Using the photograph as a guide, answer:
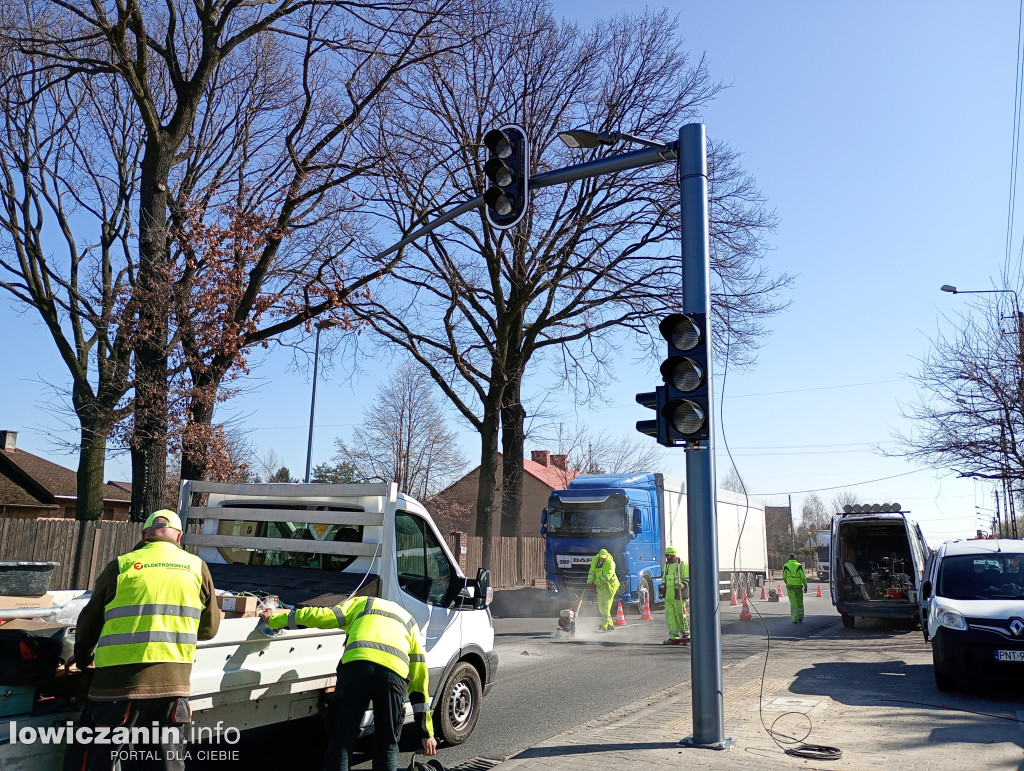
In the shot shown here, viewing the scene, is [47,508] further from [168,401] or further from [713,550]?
[713,550]

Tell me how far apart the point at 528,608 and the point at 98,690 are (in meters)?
19.9

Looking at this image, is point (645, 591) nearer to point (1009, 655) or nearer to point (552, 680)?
point (552, 680)

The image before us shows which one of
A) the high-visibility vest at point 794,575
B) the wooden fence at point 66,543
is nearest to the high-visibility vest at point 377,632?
the wooden fence at point 66,543

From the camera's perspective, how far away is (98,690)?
4199mm

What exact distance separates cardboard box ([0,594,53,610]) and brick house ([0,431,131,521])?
66.9ft

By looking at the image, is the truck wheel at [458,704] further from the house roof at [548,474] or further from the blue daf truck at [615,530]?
the house roof at [548,474]

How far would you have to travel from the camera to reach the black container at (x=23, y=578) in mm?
5059

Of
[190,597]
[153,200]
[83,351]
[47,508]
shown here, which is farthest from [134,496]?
[47,508]

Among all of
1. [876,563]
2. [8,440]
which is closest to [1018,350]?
[876,563]

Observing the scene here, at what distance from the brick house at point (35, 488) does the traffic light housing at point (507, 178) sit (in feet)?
67.0

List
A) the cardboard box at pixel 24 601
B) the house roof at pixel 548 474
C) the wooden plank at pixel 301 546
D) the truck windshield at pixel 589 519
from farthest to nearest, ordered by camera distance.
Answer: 1. the house roof at pixel 548 474
2. the truck windshield at pixel 589 519
3. the wooden plank at pixel 301 546
4. the cardboard box at pixel 24 601

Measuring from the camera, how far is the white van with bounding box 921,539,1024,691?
30.0 feet

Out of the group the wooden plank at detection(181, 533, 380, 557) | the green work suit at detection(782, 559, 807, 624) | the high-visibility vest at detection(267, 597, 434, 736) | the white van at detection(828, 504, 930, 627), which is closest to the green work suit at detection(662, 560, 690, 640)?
the white van at detection(828, 504, 930, 627)

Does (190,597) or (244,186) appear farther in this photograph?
(244,186)
